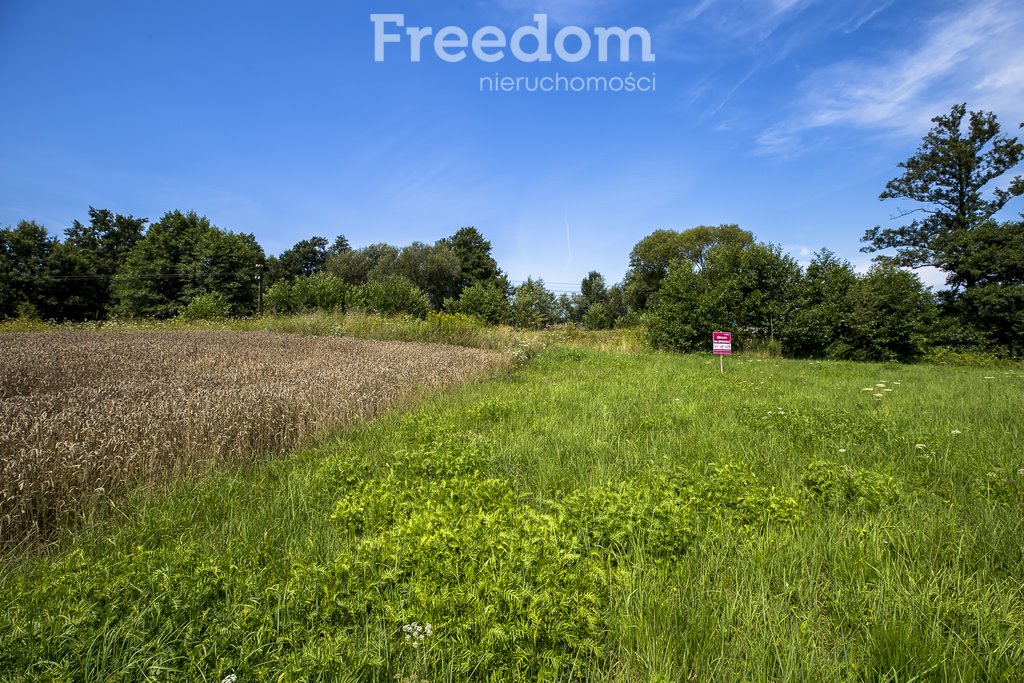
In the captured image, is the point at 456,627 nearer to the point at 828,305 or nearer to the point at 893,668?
the point at 893,668

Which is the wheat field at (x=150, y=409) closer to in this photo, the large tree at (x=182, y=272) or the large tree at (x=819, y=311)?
the large tree at (x=819, y=311)

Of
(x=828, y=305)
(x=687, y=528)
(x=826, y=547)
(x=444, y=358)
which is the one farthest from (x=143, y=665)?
(x=828, y=305)

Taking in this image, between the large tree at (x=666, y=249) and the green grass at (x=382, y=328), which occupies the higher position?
the large tree at (x=666, y=249)

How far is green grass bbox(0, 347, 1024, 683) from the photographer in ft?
5.75

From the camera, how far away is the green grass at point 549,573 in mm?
1752

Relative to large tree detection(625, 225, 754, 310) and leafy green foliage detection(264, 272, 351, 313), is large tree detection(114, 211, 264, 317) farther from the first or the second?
large tree detection(625, 225, 754, 310)

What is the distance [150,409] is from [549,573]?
479 cm

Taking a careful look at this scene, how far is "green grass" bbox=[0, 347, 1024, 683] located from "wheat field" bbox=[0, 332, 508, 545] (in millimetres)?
371

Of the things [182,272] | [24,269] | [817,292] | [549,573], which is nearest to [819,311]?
[817,292]

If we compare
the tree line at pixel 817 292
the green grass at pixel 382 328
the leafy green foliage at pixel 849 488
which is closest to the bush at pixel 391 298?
the tree line at pixel 817 292

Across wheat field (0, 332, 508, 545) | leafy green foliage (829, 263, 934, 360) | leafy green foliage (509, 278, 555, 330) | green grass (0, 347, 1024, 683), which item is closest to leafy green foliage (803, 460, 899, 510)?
green grass (0, 347, 1024, 683)

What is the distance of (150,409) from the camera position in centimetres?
447

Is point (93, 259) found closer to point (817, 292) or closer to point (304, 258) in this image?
point (304, 258)

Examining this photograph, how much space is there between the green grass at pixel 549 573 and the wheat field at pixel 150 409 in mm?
371
